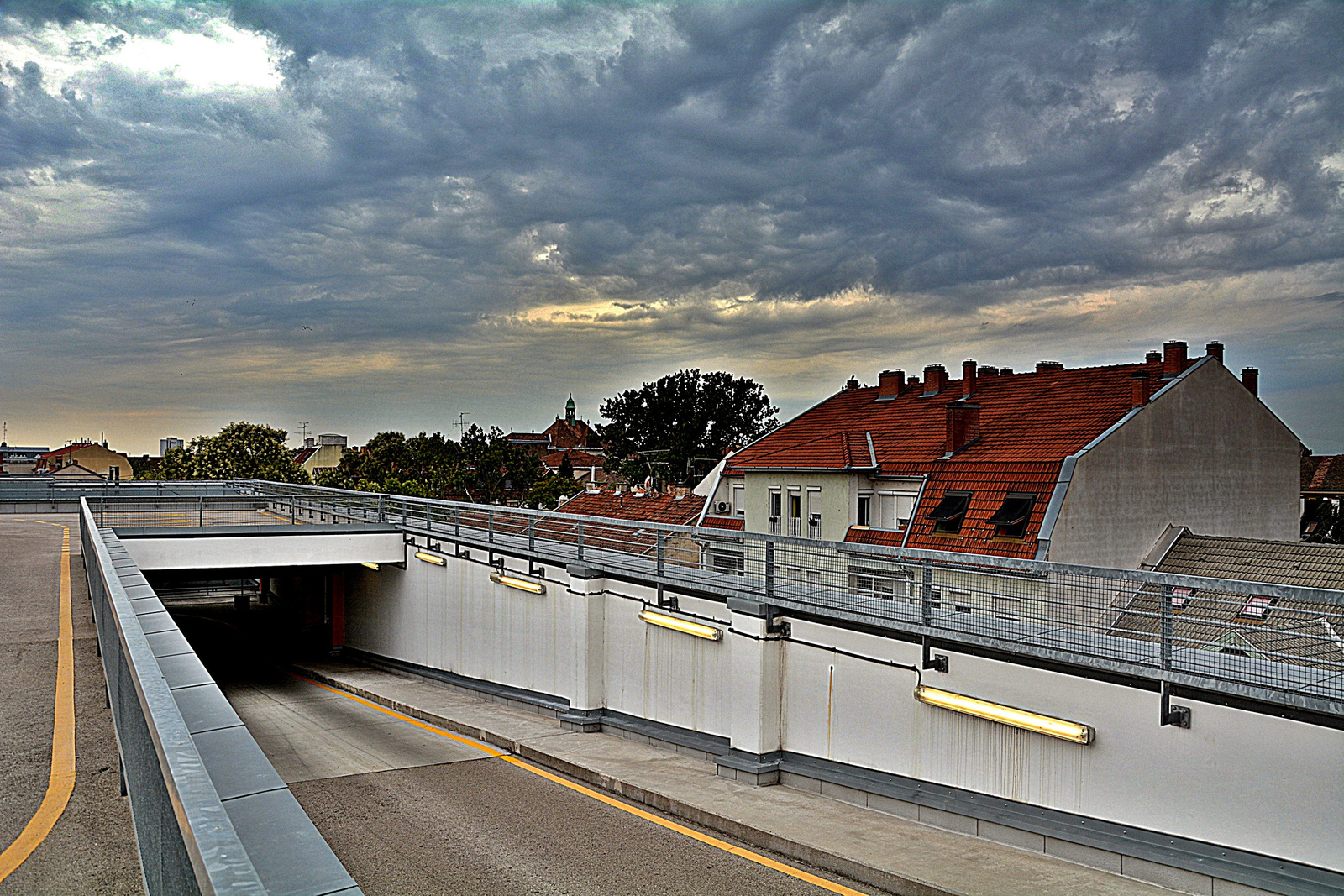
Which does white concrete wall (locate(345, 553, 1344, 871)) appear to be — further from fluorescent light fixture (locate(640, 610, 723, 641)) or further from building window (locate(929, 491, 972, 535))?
building window (locate(929, 491, 972, 535))

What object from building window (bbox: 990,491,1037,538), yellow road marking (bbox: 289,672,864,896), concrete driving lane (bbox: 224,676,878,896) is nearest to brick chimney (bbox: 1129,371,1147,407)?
building window (bbox: 990,491,1037,538)

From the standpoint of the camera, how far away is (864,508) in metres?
36.0

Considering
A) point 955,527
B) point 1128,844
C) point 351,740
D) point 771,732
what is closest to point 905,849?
point 1128,844

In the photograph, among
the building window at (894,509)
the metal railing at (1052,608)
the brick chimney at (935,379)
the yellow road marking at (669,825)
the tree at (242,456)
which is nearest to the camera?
the metal railing at (1052,608)


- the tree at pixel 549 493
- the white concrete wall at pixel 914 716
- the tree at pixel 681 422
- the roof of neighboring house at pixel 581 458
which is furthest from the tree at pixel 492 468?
the white concrete wall at pixel 914 716

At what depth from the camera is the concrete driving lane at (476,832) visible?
352 inches

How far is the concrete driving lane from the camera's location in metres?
8.94

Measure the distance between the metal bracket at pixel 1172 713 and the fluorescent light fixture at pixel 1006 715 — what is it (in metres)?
0.75

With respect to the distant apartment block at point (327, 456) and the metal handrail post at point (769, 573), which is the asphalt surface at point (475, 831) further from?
the distant apartment block at point (327, 456)

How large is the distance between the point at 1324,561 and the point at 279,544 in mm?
28074

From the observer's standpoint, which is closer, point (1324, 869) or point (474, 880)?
point (1324, 869)

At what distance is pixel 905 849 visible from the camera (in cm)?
934

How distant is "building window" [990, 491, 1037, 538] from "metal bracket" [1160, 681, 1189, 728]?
21424 mm

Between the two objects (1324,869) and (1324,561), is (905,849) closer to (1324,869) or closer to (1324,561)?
(1324,869)
